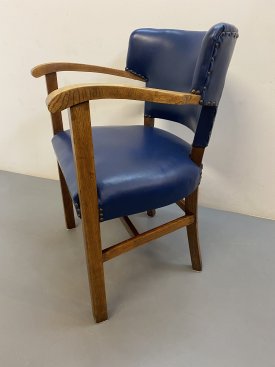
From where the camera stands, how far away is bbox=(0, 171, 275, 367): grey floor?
30.4 inches

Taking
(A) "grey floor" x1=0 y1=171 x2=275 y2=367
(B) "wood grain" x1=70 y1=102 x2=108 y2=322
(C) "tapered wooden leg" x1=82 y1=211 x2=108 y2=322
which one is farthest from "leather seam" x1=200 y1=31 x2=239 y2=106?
(A) "grey floor" x1=0 y1=171 x2=275 y2=367

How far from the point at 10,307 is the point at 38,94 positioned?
38.8 inches

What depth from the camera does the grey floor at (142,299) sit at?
0.77 m

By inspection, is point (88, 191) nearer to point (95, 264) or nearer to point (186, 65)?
point (95, 264)

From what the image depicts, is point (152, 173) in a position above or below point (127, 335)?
above

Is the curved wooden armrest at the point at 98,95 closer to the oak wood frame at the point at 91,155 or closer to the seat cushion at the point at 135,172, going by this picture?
the oak wood frame at the point at 91,155

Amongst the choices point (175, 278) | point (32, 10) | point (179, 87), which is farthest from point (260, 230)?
point (32, 10)

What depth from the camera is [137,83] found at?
46.8 inches

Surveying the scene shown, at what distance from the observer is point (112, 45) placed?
45.1 inches

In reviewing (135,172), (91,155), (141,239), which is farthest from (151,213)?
(91,155)

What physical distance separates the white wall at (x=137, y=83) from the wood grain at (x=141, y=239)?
1.71 feet

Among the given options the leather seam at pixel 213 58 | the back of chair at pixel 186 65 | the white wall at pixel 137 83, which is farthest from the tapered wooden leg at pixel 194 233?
the white wall at pixel 137 83

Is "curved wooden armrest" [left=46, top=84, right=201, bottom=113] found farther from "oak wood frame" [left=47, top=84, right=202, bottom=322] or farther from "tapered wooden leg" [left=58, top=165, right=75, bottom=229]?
"tapered wooden leg" [left=58, top=165, right=75, bottom=229]

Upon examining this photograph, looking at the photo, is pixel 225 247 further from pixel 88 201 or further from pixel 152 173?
pixel 88 201
